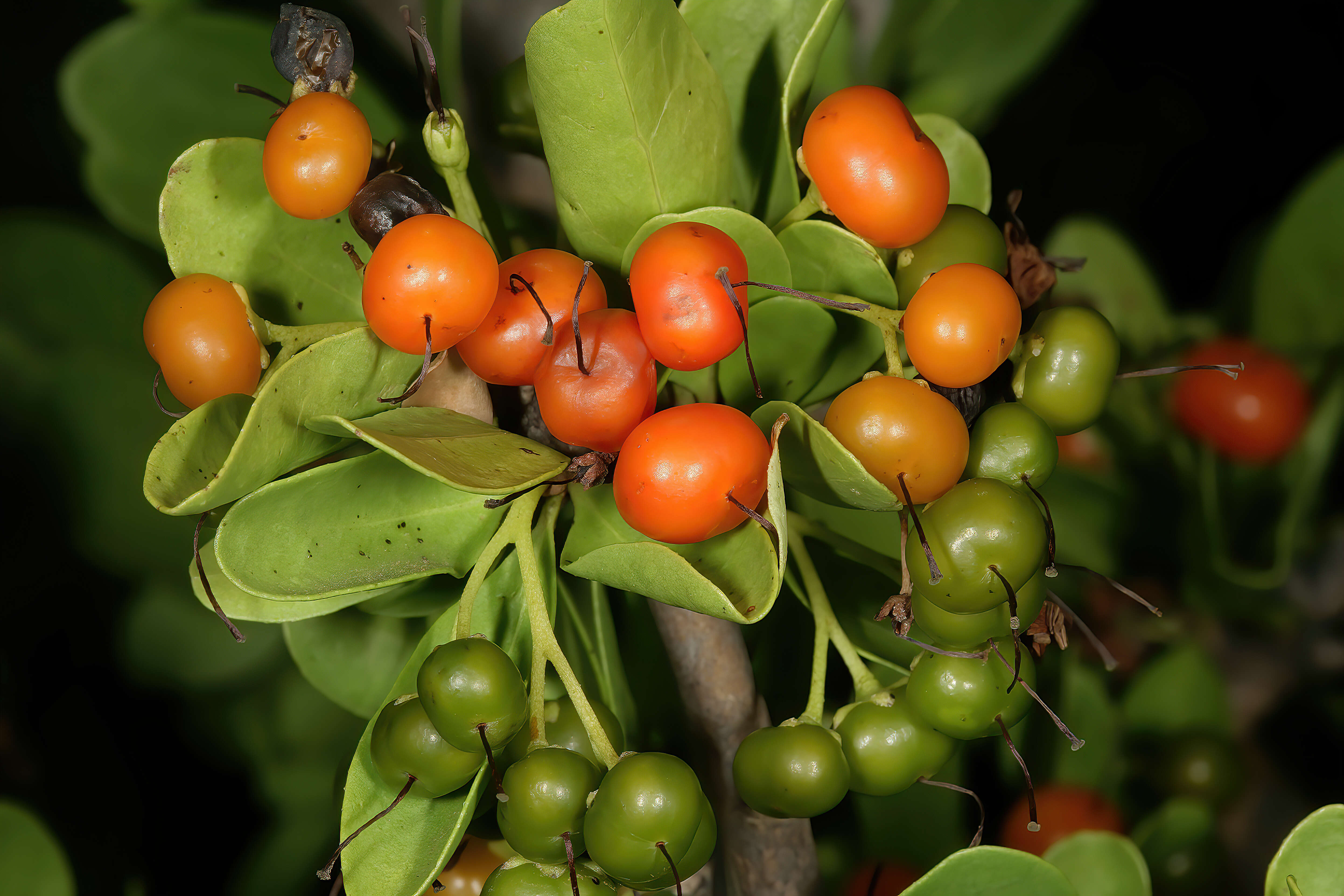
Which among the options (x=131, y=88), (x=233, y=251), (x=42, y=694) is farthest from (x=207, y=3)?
(x=42, y=694)

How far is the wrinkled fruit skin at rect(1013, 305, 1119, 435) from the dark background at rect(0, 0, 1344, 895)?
53 cm

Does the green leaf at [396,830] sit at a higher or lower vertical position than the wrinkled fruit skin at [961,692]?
lower

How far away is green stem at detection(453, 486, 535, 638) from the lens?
0.53 meters

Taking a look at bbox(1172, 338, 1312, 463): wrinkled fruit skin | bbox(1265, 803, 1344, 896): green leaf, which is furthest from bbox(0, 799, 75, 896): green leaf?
bbox(1172, 338, 1312, 463): wrinkled fruit skin

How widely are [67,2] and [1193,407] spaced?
46.4 inches

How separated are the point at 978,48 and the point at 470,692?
29.7 inches

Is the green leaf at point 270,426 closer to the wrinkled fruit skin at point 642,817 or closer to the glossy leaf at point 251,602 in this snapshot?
the glossy leaf at point 251,602

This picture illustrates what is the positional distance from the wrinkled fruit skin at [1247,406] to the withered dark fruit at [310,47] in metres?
0.96

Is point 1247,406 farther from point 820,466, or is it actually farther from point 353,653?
point 353,653

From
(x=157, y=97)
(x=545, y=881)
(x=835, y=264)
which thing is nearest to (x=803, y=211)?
(x=835, y=264)

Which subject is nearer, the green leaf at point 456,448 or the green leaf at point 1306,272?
the green leaf at point 456,448

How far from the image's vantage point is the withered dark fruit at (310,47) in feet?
1.72

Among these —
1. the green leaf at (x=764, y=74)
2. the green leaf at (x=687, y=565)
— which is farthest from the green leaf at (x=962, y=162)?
the green leaf at (x=687, y=565)

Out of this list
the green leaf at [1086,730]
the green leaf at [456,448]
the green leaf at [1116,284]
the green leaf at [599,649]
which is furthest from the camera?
the green leaf at [1116,284]
